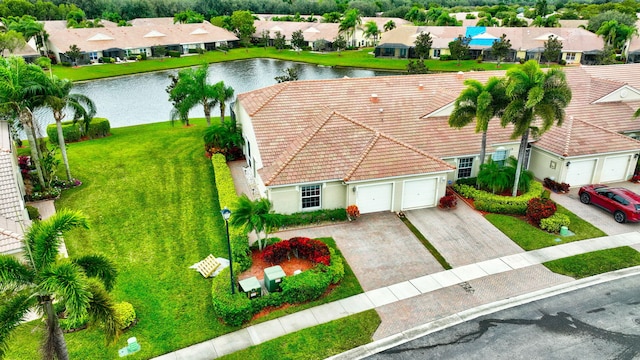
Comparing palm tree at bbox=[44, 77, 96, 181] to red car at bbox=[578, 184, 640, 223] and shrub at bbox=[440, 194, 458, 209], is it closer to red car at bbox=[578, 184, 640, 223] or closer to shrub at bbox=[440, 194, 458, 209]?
shrub at bbox=[440, 194, 458, 209]

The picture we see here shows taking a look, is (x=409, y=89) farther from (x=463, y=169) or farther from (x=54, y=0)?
(x=54, y=0)

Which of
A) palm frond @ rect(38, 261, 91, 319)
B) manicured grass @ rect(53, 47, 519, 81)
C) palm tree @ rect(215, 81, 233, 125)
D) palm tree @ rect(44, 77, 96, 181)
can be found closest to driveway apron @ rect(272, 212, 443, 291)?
palm frond @ rect(38, 261, 91, 319)

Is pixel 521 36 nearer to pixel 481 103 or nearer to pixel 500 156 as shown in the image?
pixel 500 156

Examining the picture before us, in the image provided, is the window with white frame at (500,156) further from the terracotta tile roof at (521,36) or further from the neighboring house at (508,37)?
the terracotta tile roof at (521,36)

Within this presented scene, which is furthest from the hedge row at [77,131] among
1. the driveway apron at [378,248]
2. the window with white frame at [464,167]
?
the window with white frame at [464,167]

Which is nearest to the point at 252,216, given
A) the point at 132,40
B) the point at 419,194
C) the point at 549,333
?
the point at 419,194

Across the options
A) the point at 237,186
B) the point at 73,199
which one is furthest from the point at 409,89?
the point at 73,199
